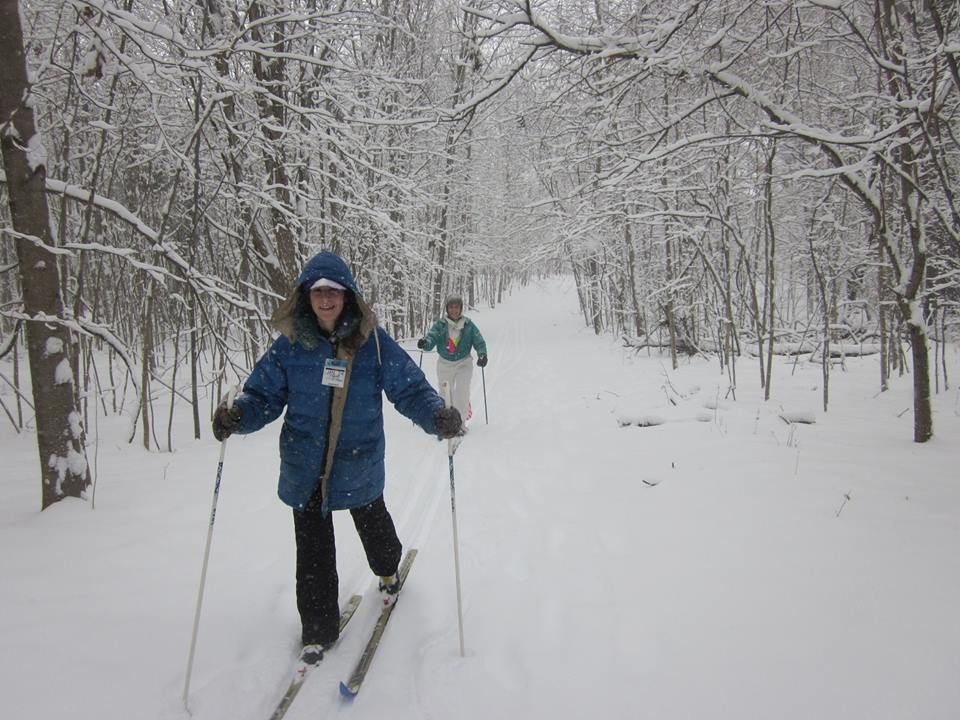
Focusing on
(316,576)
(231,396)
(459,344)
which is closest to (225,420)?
(231,396)

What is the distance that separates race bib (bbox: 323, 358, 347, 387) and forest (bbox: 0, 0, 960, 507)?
225cm

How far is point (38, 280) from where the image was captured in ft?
13.1

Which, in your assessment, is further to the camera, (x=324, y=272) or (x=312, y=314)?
(x=312, y=314)

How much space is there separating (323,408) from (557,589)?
6.50ft

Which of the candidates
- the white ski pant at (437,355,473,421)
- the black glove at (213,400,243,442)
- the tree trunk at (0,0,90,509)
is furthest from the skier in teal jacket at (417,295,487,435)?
the black glove at (213,400,243,442)

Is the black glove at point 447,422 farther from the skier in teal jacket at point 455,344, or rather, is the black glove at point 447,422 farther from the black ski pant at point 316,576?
the skier in teal jacket at point 455,344

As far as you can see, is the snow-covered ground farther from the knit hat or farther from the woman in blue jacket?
the knit hat

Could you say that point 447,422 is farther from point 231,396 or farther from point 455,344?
point 455,344

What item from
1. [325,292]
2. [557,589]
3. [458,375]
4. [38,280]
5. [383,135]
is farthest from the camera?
[383,135]

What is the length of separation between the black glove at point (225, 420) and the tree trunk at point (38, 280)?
2.36 meters

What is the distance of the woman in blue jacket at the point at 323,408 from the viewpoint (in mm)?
2707

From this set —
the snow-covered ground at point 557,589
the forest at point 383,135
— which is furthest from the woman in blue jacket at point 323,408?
the forest at point 383,135

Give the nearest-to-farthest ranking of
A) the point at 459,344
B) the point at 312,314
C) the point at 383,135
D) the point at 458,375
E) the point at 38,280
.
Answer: the point at 312,314
the point at 38,280
the point at 459,344
the point at 458,375
the point at 383,135

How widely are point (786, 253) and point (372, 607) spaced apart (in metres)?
20.9
